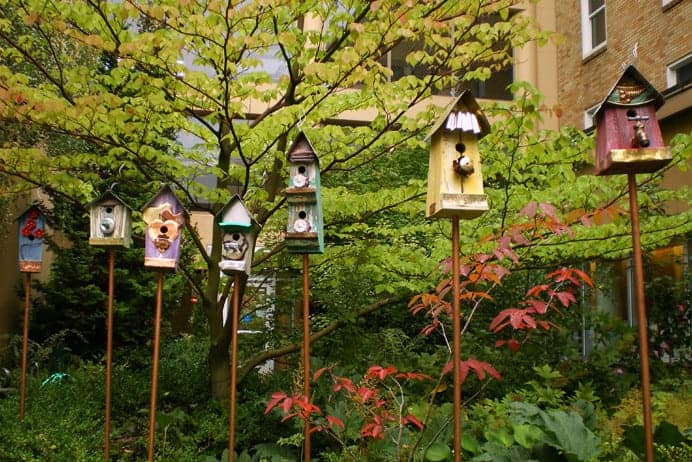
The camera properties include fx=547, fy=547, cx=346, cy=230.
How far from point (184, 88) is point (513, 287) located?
4.64m

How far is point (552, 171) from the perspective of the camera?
4027 millimetres

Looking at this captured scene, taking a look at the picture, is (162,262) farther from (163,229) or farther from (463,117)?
(463,117)

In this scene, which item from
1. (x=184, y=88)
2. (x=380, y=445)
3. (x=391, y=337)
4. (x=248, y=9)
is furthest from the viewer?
(x=391, y=337)

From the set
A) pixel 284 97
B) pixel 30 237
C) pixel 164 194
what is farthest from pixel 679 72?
pixel 30 237

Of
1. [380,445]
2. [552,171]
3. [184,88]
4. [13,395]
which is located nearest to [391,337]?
[380,445]

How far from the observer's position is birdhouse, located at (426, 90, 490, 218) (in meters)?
2.80

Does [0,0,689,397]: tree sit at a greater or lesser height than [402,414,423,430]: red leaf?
greater

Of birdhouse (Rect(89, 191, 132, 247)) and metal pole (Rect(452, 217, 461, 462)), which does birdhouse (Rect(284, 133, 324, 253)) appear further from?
birdhouse (Rect(89, 191, 132, 247))

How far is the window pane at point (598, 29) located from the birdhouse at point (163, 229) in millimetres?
10153

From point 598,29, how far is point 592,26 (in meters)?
0.16

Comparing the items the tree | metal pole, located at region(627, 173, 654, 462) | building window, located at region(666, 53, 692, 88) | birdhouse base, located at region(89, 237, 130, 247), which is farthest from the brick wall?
birdhouse base, located at region(89, 237, 130, 247)

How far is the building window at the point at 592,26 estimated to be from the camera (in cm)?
1091

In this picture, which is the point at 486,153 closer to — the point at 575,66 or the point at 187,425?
the point at 187,425

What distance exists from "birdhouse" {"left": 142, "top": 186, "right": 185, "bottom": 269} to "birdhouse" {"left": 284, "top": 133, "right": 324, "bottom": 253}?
0.86 m
